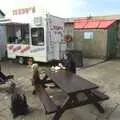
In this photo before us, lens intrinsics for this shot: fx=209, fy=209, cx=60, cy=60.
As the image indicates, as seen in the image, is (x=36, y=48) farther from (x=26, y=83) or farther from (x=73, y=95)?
(x=73, y=95)

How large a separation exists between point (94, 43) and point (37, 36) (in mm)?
4604

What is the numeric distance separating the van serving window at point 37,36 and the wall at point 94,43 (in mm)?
4405

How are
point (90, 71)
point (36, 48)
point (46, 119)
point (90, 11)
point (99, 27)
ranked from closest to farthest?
1. point (46, 119)
2. point (90, 71)
3. point (36, 48)
4. point (99, 27)
5. point (90, 11)

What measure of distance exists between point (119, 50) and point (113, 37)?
40.8 inches

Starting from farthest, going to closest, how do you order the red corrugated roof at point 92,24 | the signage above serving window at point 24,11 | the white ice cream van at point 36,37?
1. the red corrugated roof at point 92,24
2. the signage above serving window at point 24,11
3. the white ice cream van at point 36,37

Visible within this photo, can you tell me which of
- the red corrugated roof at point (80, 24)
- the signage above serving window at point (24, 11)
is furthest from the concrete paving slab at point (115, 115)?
the red corrugated roof at point (80, 24)

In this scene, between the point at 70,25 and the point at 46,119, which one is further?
the point at 70,25

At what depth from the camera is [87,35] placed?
13570 millimetres

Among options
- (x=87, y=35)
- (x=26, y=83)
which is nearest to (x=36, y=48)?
(x=26, y=83)

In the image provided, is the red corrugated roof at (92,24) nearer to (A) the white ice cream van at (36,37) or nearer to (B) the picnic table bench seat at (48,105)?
(A) the white ice cream van at (36,37)

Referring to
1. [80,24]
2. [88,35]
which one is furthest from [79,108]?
[80,24]

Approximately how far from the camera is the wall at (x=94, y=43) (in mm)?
12821

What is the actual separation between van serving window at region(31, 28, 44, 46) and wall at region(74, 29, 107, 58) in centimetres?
440

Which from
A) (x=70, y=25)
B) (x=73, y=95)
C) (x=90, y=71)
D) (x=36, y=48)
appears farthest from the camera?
(x=70, y=25)
